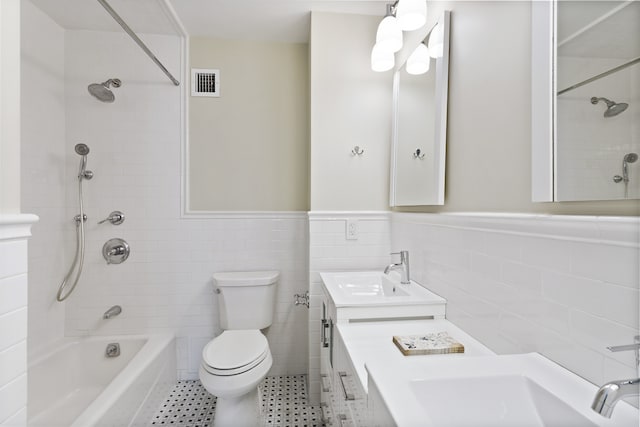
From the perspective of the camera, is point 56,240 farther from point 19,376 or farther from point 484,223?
point 484,223

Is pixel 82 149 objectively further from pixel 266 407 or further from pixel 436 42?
pixel 436 42

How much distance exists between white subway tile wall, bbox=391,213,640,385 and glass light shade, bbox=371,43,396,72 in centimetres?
95

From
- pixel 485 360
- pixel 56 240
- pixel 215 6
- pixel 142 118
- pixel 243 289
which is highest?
pixel 215 6

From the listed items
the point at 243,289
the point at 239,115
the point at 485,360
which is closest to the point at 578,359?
the point at 485,360

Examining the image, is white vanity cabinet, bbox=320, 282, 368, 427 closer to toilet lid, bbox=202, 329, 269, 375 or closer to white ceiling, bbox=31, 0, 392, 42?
toilet lid, bbox=202, 329, 269, 375

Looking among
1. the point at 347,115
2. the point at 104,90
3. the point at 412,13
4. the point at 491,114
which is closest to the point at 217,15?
the point at 104,90

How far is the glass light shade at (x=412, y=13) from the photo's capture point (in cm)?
134

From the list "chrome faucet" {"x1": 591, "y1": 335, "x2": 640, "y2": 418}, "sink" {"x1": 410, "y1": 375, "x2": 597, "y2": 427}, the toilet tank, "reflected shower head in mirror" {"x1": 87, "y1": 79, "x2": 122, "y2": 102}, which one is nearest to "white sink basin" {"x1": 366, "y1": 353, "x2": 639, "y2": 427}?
"sink" {"x1": 410, "y1": 375, "x2": 597, "y2": 427}

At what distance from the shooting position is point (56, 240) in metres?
2.01

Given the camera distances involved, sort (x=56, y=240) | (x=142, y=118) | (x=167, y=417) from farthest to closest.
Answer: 1. (x=142, y=118)
2. (x=56, y=240)
3. (x=167, y=417)

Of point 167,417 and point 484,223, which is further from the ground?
point 484,223

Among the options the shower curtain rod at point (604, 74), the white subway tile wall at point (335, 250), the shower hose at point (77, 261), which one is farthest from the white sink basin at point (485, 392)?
the shower hose at point (77, 261)

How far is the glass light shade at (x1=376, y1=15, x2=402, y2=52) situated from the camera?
59.7 inches

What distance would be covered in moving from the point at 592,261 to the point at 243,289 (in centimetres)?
180
